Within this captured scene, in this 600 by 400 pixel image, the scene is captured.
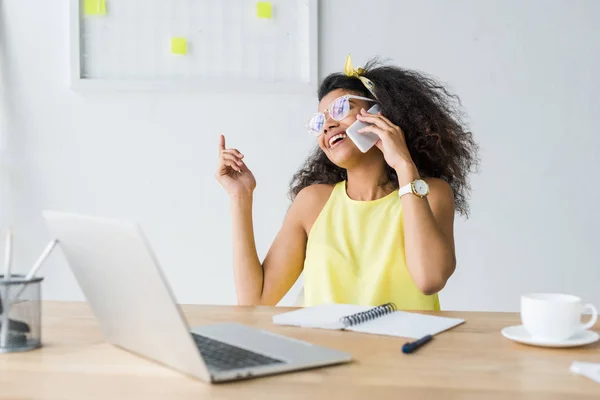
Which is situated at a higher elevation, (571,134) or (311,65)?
(311,65)

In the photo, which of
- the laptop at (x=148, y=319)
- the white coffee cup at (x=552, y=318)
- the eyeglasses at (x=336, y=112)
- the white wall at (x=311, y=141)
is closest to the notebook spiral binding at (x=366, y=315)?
the laptop at (x=148, y=319)

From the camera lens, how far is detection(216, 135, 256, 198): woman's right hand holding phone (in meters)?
1.76

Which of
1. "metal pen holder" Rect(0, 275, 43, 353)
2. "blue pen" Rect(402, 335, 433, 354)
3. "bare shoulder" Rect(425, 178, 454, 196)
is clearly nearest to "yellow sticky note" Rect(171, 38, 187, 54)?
"bare shoulder" Rect(425, 178, 454, 196)

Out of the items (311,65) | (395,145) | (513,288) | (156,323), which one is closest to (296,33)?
(311,65)

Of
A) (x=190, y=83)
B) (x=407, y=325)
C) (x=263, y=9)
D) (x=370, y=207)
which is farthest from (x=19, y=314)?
(x=263, y=9)

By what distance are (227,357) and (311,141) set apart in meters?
1.73

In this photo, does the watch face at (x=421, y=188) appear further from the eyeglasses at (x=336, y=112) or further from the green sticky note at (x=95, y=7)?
the green sticky note at (x=95, y=7)

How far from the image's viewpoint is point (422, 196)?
61.0 inches

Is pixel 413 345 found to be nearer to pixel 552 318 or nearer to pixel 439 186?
pixel 552 318

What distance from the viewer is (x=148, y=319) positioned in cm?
84

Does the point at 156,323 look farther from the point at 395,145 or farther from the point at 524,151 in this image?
the point at 524,151

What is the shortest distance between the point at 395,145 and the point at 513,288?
123 cm

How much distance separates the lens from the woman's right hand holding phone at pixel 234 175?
176 cm

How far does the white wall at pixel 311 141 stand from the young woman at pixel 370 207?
695 mm
